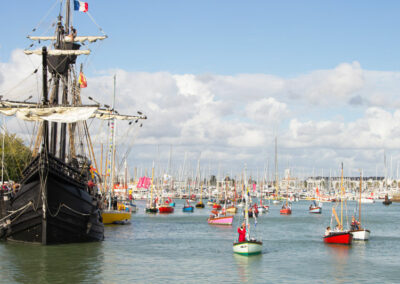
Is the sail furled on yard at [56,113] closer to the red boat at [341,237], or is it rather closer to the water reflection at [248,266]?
the water reflection at [248,266]

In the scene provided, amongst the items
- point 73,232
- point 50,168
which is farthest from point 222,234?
point 50,168

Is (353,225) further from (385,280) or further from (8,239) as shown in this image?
(8,239)

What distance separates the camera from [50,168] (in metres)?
42.4

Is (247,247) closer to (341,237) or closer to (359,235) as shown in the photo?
(341,237)

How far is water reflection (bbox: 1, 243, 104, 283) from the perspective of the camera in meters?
34.5

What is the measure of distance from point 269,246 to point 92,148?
79.3 feet

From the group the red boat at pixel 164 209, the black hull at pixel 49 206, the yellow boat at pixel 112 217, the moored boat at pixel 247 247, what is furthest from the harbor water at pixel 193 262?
the red boat at pixel 164 209

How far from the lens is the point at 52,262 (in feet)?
128

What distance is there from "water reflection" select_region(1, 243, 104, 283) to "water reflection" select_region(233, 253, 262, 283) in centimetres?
882

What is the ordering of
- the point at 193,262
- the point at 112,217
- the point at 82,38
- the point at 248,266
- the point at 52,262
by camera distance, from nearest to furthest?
1. the point at 52,262
2. the point at 248,266
3. the point at 193,262
4. the point at 82,38
5. the point at 112,217

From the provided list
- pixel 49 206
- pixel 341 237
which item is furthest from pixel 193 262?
pixel 341 237

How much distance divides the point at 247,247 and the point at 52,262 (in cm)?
1410

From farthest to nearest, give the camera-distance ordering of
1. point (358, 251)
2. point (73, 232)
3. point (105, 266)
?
point (358, 251)
point (73, 232)
point (105, 266)

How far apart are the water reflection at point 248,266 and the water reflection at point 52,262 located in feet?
28.9
